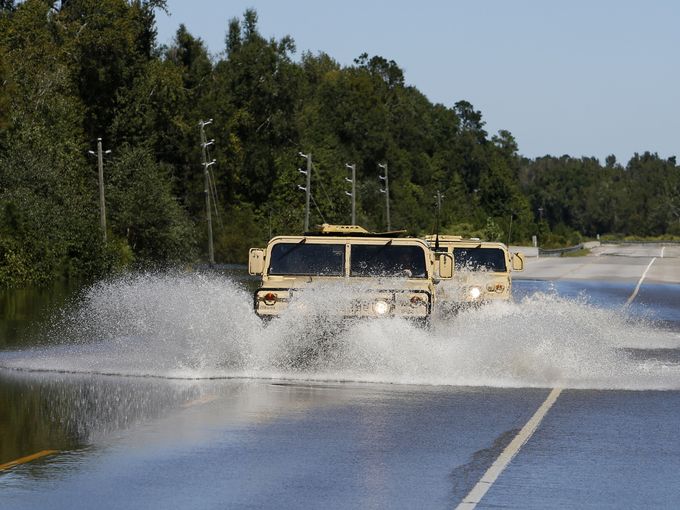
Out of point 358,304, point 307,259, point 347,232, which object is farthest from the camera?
point 347,232

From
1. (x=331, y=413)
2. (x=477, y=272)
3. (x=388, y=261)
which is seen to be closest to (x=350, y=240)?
(x=388, y=261)

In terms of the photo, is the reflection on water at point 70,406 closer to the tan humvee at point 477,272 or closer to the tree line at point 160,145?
the tan humvee at point 477,272

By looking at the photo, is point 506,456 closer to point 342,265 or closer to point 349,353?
point 349,353

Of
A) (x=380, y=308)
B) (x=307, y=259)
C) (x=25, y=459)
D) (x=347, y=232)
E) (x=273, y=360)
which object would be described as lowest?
(x=25, y=459)

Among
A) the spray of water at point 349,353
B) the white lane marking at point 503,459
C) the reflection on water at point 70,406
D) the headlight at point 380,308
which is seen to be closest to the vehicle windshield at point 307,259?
the spray of water at point 349,353

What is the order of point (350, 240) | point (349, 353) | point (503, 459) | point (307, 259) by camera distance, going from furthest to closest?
point (350, 240), point (307, 259), point (349, 353), point (503, 459)

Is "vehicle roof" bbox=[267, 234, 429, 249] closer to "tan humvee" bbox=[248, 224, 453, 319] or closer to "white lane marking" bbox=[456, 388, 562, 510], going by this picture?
"tan humvee" bbox=[248, 224, 453, 319]

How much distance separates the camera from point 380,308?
1895 cm

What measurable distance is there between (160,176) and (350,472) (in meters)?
75.9

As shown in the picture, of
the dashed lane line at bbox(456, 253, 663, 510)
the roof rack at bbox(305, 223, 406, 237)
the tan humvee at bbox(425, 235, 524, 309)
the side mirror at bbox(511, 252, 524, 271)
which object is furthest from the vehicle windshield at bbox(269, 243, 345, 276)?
the side mirror at bbox(511, 252, 524, 271)

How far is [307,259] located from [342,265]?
1.69 ft

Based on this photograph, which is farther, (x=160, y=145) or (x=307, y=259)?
(x=160, y=145)

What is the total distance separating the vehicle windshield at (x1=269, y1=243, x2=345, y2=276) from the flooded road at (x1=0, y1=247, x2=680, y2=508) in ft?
2.59

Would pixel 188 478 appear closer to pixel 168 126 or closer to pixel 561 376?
pixel 561 376
